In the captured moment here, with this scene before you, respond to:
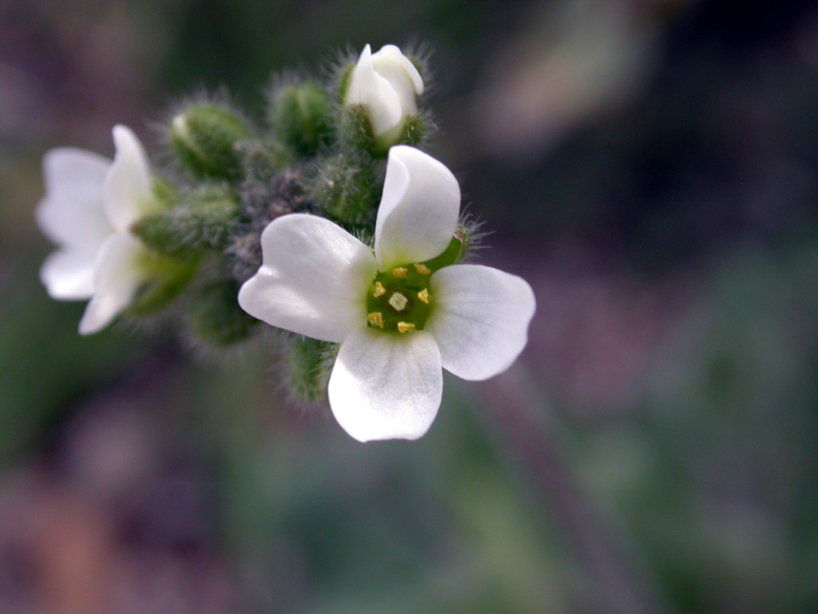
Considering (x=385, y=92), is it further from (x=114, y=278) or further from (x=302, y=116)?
(x=114, y=278)

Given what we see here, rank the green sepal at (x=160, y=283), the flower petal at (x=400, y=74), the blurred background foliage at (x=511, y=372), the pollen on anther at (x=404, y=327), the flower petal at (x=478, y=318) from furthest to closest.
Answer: the blurred background foliage at (x=511, y=372) < the green sepal at (x=160, y=283) < the flower petal at (x=400, y=74) < the pollen on anther at (x=404, y=327) < the flower petal at (x=478, y=318)

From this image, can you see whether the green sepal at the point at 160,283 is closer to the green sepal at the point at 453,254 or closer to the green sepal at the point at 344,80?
the green sepal at the point at 344,80

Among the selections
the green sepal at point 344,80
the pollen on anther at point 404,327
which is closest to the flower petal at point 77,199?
the green sepal at point 344,80

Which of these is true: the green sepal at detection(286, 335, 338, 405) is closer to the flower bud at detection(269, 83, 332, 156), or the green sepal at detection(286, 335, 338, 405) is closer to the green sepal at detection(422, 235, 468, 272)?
the green sepal at detection(422, 235, 468, 272)

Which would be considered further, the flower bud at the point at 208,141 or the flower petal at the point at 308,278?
the flower bud at the point at 208,141

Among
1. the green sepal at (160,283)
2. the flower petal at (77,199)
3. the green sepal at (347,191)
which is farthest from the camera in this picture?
the flower petal at (77,199)

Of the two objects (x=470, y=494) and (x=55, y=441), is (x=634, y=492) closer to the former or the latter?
(x=470, y=494)

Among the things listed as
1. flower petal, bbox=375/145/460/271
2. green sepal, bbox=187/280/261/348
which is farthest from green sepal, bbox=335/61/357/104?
green sepal, bbox=187/280/261/348
